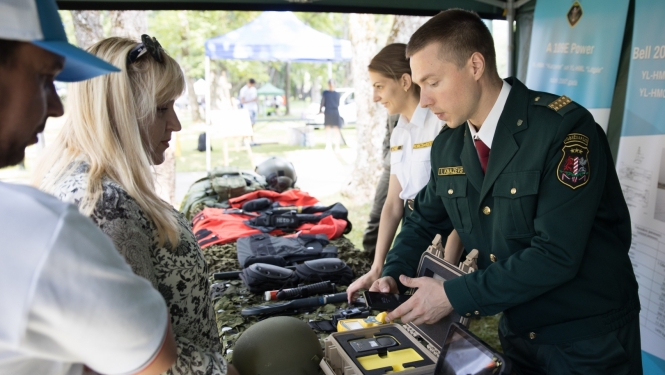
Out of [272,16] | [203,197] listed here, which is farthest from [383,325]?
[272,16]

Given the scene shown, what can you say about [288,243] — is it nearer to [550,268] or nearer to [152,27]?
[550,268]

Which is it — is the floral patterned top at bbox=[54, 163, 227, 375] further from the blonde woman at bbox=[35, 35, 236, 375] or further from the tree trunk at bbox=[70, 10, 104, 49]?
the tree trunk at bbox=[70, 10, 104, 49]

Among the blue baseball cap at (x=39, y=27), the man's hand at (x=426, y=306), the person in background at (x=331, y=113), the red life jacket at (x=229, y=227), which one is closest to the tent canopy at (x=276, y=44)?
the person in background at (x=331, y=113)

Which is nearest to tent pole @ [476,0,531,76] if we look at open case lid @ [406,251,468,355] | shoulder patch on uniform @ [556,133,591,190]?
shoulder patch on uniform @ [556,133,591,190]

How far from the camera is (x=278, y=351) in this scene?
5.07 feet

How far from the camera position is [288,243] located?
308 centimetres

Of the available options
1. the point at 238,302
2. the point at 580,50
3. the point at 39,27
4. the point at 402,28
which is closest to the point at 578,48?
the point at 580,50

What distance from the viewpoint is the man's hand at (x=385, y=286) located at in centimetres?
184

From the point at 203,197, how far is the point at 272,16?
545 centimetres

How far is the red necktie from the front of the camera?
5.95ft

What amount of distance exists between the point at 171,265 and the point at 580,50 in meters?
2.85

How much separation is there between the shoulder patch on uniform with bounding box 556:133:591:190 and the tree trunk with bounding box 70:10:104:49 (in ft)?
22.8

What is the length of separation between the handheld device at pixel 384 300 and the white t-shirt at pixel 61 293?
3.71 feet

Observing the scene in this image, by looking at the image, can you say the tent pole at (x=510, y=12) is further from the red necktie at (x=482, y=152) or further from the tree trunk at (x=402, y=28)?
the tree trunk at (x=402, y=28)
